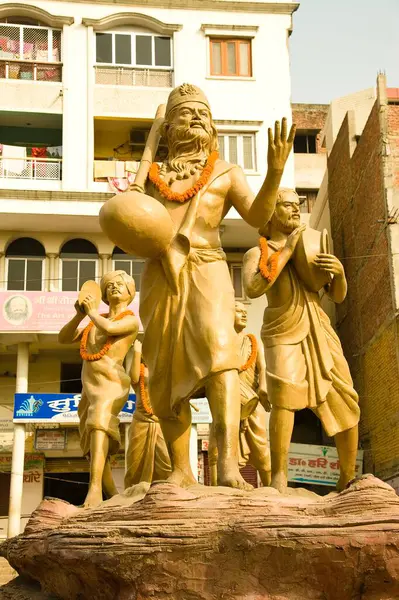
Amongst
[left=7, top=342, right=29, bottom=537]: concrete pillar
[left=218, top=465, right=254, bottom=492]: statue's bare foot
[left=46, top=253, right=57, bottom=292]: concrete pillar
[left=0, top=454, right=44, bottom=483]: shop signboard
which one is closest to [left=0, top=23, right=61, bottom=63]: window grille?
[left=46, top=253, right=57, bottom=292]: concrete pillar

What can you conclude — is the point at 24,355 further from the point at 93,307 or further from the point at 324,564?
the point at 324,564

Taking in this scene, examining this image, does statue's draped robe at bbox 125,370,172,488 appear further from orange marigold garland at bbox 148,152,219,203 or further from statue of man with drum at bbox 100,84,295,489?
orange marigold garland at bbox 148,152,219,203

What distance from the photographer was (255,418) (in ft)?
31.8

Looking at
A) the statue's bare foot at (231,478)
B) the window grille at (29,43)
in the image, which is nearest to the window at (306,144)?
the window grille at (29,43)

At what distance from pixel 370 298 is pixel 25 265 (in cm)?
1061

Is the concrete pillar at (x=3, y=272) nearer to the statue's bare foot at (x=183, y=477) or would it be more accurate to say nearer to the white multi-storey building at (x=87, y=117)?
the white multi-storey building at (x=87, y=117)

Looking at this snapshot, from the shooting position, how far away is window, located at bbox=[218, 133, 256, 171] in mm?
26609

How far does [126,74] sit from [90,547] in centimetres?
2436

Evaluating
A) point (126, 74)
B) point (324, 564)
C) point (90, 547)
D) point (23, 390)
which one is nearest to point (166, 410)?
point (90, 547)

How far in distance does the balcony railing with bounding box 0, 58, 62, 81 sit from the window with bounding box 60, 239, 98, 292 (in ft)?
18.0

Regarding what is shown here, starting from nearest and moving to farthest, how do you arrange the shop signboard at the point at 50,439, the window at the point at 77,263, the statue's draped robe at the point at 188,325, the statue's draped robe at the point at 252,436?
1. the statue's draped robe at the point at 188,325
2. the statue's draped robe at the point at 252,436
3. the shop signboard at the point at 50,439
4. the window at the point at 77,263

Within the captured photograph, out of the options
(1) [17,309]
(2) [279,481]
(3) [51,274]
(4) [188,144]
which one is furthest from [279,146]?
(3) [51,274]

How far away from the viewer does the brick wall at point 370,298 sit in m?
23.9

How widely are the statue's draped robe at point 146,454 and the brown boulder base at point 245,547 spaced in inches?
147
